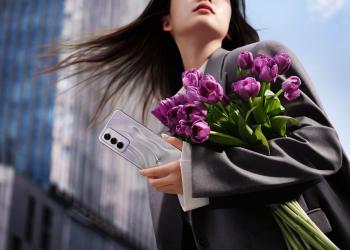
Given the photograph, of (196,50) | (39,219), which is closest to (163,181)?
(196,50)

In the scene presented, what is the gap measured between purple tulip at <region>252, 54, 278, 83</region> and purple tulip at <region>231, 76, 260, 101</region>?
3 centimetres

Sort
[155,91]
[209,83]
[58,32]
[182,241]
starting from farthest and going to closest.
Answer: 1. [58,32]
2. [155,91]
3. [182,241]
4. [209,83]

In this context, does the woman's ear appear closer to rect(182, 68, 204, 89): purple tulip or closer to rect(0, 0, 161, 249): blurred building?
rect(182, 68, 204, 89): purple tulip

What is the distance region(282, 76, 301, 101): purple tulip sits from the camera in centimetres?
123

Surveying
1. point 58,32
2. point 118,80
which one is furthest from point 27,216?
point 118,80

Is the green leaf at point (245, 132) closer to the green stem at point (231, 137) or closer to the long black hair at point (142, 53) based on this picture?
the green stem at point (231, 137)

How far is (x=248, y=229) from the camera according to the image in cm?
128

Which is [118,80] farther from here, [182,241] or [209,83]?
[209,83]

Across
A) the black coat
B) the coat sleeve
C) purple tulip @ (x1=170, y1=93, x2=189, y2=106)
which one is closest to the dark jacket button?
the black coat

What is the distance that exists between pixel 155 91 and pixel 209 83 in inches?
30.6

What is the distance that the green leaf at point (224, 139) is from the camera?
4.01 feet

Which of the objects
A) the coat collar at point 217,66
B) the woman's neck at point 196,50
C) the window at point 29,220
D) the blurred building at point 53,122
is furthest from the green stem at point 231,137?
the window at point 29,220

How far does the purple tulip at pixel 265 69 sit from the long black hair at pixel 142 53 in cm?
73

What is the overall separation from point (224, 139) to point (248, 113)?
0.26 feet
